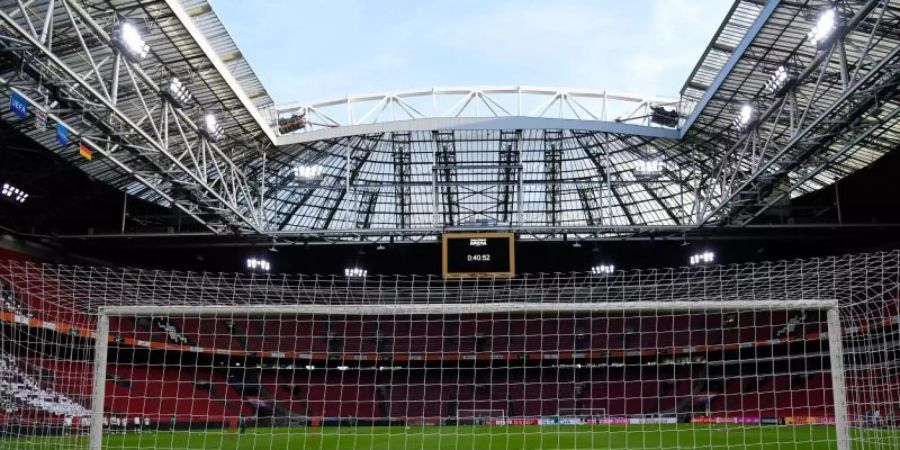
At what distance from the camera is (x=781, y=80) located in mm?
22469

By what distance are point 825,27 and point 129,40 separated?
17273 mm

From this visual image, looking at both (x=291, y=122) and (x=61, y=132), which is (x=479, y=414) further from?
(x=61, y=132)

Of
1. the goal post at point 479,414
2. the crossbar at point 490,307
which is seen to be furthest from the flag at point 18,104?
the goal post at point 479,414

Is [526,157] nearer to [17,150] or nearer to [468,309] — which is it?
[17,150]

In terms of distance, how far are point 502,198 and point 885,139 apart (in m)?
19.5

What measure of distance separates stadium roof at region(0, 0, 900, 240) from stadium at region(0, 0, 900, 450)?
0.43 feet

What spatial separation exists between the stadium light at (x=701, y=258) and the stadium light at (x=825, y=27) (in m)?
24.4

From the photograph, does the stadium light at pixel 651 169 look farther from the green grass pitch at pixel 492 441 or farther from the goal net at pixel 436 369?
the green grass pitch at pixel 492 441

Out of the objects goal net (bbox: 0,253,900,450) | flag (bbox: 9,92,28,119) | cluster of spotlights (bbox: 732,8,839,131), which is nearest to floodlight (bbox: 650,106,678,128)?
cluster of spotlights (bbox: 732,8,839,131)

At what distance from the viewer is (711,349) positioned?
36.3m

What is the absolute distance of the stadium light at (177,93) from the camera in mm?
22125

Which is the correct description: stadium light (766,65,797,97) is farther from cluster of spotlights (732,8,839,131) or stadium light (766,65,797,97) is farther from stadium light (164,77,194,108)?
stadium light (164,77,194,108)

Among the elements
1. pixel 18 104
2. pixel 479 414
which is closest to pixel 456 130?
pixel 18 104

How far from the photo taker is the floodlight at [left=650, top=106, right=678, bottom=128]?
97.5 feet
